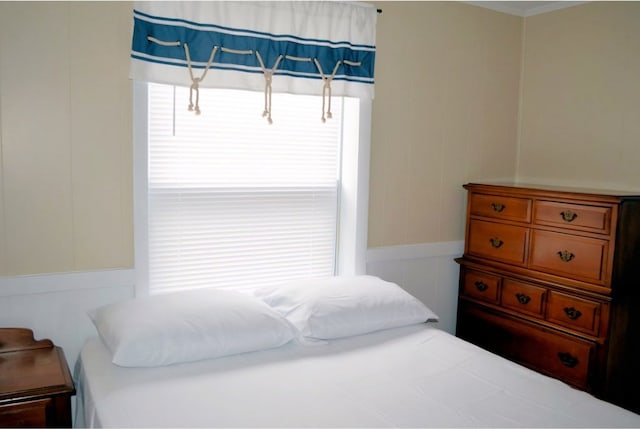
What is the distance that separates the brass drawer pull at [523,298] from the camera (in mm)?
2938

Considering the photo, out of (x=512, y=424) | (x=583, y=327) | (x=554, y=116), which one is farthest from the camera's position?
(x=554, y=116)

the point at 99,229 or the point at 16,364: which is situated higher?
the point at 99,229

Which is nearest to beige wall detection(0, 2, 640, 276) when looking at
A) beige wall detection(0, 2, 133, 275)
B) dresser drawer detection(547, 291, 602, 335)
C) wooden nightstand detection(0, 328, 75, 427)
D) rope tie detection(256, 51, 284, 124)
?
beige wall detection(0, 2, 133, 275)

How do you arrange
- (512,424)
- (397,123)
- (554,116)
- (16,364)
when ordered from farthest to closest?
(554,116), (397,123), (16,364), (512,424)

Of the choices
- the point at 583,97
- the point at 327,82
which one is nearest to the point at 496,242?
the point at 583,97

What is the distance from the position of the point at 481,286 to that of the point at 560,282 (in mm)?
518

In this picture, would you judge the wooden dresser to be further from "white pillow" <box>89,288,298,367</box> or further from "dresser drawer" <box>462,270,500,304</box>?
"white pillow" <box>89,288,298,367</box>

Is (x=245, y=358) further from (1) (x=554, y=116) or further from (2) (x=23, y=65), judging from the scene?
(1) (x=554, y=116)

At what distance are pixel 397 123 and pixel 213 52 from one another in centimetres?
113

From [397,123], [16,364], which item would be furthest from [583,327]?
[16,364]

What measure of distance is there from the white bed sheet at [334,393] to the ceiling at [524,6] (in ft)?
7.04

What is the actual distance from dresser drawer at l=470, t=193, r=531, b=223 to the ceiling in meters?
1.16

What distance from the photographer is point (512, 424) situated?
1.66m

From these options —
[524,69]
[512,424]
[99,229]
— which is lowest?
[512,424]
